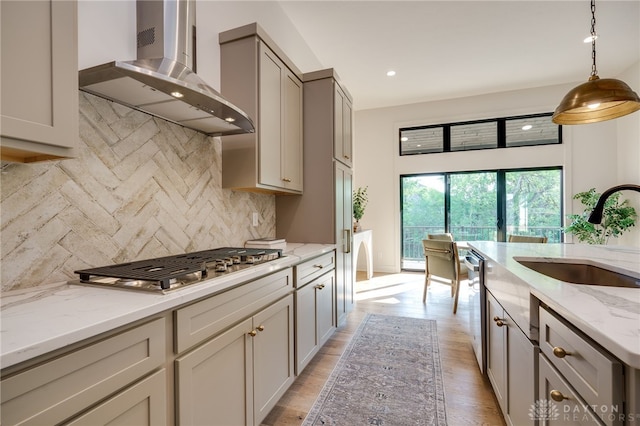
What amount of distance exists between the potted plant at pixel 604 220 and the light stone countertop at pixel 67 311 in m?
5.43

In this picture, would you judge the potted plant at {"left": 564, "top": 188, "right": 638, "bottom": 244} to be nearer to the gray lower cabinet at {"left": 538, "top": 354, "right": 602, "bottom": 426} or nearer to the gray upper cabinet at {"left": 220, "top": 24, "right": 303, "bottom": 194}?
the gray lower cabinet at {"left": 538, "top": 354, "right": 602, "bottom": 426}

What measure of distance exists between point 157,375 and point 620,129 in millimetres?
6597

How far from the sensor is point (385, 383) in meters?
2.09

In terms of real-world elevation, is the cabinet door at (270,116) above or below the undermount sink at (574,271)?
above

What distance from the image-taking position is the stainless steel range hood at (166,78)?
3.91 ft

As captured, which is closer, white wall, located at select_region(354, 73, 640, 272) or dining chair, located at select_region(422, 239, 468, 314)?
dining chair, located at select_region(422, 239, 468, 314)

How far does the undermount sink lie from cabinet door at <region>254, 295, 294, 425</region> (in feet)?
4.88

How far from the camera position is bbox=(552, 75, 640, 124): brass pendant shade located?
1711 millimetres

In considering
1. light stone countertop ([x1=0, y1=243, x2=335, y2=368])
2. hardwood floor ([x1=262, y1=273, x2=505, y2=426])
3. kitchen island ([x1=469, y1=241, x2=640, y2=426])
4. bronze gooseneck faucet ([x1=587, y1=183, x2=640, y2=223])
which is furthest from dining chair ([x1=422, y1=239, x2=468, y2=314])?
light stone countertop ([x1=0, y1=243, x2=335, y2=368])

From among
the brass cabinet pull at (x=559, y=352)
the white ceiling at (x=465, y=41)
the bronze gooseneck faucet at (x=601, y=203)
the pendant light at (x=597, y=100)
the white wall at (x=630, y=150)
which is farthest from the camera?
the white wall at (x=630, y=150)

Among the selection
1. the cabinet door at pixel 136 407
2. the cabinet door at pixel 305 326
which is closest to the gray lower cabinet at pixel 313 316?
the cabinet door at pixel 305 326

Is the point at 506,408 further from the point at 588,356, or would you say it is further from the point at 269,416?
the point at 269,416

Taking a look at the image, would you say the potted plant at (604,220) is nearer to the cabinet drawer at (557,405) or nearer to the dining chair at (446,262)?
the dining chair at (446,262)

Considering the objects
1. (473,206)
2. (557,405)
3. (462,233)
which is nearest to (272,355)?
(557,405)
